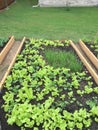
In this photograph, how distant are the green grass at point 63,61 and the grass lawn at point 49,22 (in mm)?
2597

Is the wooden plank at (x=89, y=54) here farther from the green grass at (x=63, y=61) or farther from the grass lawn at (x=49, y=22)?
the grass lawn at (x=49, y=22)

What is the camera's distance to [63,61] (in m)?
6.38

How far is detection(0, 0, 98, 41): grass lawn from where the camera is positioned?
32.4 ft

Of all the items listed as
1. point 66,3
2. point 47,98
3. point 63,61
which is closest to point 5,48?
point 63,61

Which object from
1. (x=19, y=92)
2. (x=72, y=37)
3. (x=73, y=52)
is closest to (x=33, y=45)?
(x=73, y=52)

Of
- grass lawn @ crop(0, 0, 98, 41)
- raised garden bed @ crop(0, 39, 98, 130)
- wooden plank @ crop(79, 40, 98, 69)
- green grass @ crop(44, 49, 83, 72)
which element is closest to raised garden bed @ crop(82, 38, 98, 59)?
wooden plank @ crop(79, 40, 98, 69)

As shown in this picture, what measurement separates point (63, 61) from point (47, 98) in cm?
170

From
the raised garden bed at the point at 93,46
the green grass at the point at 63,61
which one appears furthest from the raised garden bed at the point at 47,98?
the raised garden bed at the point at 93,46

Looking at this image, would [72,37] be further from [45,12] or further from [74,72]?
[45,12]

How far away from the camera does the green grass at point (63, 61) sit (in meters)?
6.06

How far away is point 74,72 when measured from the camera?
5.93 meters

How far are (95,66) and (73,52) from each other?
0.96 m

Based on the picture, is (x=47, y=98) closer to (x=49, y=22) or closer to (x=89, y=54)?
(x=89, y=54)

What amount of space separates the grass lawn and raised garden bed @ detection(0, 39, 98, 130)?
11.1 feet
